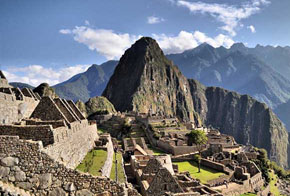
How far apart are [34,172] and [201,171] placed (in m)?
37.7

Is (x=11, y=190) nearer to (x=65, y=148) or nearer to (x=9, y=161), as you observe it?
(x=9, y=161)

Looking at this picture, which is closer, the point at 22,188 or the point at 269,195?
the point at 22,188

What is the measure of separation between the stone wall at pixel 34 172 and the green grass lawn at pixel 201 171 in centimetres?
3085

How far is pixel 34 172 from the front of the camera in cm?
766

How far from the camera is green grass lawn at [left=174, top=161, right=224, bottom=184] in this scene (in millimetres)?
37650

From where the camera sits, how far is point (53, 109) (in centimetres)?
1566

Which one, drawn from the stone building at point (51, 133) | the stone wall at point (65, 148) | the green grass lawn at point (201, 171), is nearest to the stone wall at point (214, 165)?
the green grass lawn at point (201, 171)

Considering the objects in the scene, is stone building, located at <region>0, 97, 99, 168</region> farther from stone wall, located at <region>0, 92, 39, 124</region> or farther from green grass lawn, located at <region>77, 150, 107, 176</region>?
stone wall, located at <region>0, 92, 39, 124</region>

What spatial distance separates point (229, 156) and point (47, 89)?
44.6 metres

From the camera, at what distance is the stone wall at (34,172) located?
7559mm

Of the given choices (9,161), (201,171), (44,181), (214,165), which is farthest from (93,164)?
(214,165)

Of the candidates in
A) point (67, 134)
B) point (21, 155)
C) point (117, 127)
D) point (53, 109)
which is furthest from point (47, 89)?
point (21, 155)

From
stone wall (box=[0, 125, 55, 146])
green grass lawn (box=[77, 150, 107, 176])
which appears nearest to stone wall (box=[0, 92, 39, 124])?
stone wall (box=[0, 125, 55, 146])

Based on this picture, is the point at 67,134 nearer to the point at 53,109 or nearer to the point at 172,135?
the point at 53,109
